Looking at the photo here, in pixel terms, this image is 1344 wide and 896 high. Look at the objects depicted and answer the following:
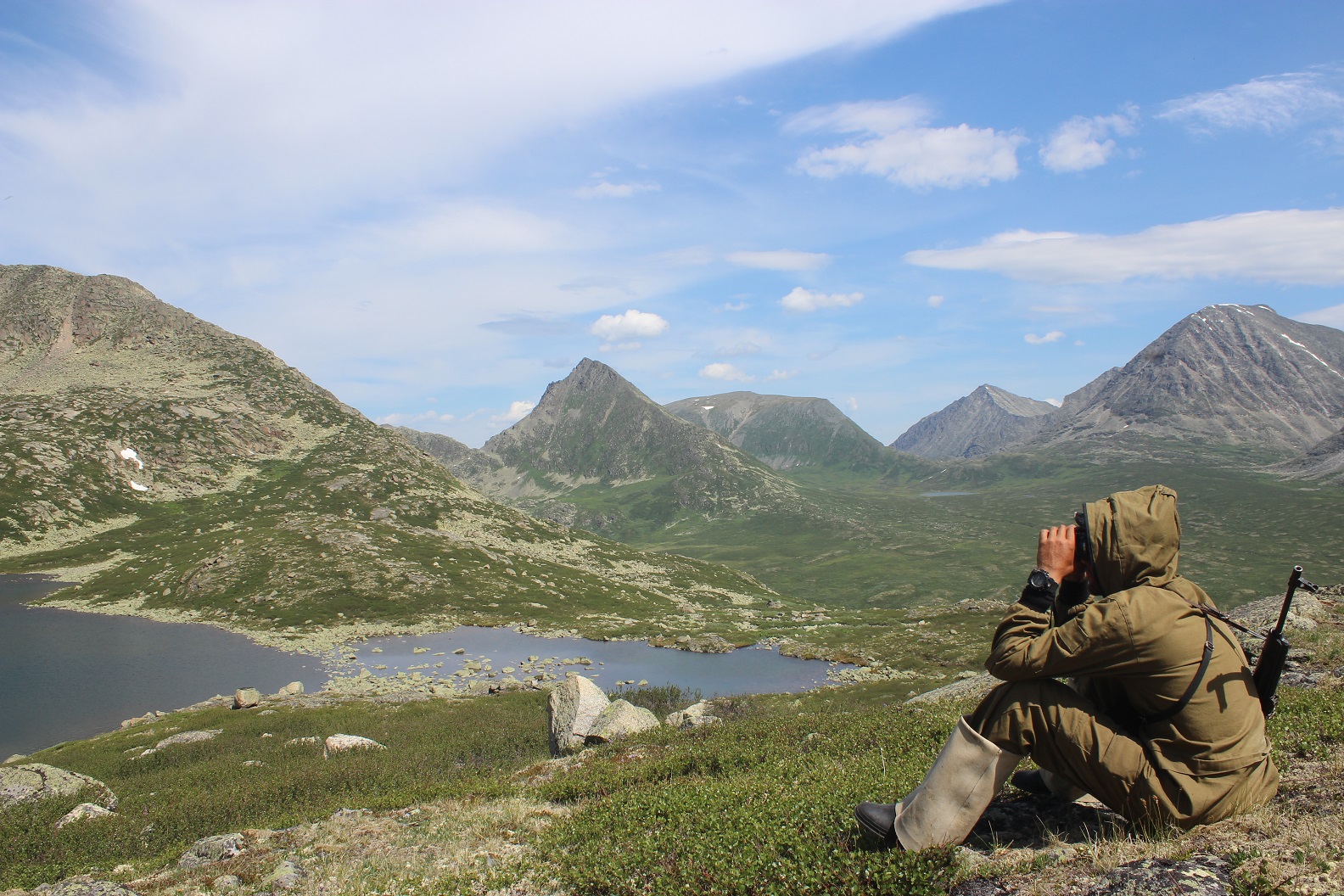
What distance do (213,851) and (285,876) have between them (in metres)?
4.69

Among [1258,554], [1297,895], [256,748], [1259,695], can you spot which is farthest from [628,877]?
[1258,554]

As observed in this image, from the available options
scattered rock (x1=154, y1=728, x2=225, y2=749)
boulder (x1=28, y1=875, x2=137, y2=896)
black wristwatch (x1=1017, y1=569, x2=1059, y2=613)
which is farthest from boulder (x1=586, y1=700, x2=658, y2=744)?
scattered rock (x1=154, y1=728, x2=225, y2=749)

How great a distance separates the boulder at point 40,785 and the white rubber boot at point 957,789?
Result: 31.0m

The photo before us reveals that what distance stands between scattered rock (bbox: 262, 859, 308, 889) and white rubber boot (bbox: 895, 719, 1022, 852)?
1072cm

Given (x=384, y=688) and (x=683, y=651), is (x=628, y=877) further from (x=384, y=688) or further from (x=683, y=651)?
(x=683, y=651)

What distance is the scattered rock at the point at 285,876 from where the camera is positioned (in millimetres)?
11688

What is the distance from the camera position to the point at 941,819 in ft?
23.5

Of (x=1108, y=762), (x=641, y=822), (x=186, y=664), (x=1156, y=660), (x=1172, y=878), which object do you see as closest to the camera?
(x=1172, y=878)

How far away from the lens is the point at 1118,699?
23.2 ft

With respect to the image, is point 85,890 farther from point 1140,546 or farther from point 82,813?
point 82,813

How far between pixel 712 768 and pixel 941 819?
10587 millimetres

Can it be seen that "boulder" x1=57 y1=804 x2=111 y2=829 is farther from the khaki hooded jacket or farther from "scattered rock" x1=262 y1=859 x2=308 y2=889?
the khaki hooded jacket

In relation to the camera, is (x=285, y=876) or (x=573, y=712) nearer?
(x=285, y=876)

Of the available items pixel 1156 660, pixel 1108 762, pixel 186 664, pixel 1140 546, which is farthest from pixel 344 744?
pixel 186 664
